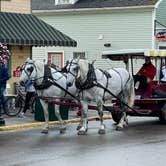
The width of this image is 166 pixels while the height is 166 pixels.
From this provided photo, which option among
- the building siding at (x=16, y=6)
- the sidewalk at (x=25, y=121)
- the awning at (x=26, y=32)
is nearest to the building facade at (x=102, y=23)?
the awning at (x=26, y=32)

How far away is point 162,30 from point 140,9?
1.73m

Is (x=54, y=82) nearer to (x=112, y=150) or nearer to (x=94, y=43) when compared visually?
(x=112, y=150)

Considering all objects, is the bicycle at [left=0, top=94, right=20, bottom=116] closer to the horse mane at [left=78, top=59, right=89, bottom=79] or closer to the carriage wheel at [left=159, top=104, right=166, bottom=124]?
the horse mane at [left=78, top=59, right=89, bottom=79]

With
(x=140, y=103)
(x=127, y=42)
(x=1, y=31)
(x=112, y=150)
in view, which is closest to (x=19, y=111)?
(x=1, y=31)

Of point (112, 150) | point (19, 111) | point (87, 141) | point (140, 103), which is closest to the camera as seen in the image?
point (112, 150)

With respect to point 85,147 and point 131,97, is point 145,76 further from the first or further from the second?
point 85,147

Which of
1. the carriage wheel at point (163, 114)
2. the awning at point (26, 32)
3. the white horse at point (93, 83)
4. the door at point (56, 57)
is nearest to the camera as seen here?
the white horse at point (93, 83)

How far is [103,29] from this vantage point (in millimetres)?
34062

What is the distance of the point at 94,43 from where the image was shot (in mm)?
34531

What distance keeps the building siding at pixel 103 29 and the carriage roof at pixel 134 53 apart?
573 inches

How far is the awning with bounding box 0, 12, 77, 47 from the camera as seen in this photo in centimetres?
2078

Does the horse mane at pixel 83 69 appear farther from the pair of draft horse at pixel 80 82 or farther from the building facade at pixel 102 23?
the building facade at pixel 102 23

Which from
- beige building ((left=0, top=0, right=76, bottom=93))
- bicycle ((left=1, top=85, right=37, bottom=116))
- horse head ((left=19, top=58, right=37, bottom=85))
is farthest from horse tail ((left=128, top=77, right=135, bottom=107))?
beige building ((left=0, top=0, right=76, bottom=93))

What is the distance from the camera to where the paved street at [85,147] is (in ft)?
36.1
